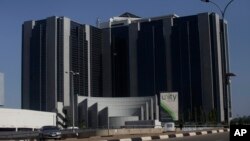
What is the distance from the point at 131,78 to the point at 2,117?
60.6 metres

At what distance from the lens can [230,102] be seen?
35750 mm

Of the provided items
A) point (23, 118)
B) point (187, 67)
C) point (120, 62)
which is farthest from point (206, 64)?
point (23, 118)

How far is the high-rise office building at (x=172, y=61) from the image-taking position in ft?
481

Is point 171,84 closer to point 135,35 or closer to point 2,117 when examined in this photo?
point 135,35

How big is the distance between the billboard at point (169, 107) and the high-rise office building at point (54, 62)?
243ft

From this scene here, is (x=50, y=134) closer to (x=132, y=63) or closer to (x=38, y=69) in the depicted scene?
(x=38, y=69)

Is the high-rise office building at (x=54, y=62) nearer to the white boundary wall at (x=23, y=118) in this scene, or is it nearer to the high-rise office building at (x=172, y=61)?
the white boundary wall at (x=23, y=118)

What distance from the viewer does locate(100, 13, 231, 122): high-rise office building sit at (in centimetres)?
14675

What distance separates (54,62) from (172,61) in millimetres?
38760

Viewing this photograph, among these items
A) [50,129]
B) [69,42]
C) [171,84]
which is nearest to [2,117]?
[69,42]

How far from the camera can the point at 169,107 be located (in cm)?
6275

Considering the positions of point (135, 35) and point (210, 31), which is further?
point (135, 35)

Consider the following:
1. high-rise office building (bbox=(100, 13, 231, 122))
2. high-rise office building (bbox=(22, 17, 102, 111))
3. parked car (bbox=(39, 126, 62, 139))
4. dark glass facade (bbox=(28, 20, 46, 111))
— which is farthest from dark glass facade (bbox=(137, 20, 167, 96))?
parked car (bbox=(39, 126, 62, 139))

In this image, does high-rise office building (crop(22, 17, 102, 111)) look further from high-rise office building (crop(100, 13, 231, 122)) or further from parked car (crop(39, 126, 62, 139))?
parked car (crop(39, 126, 62, 139))
